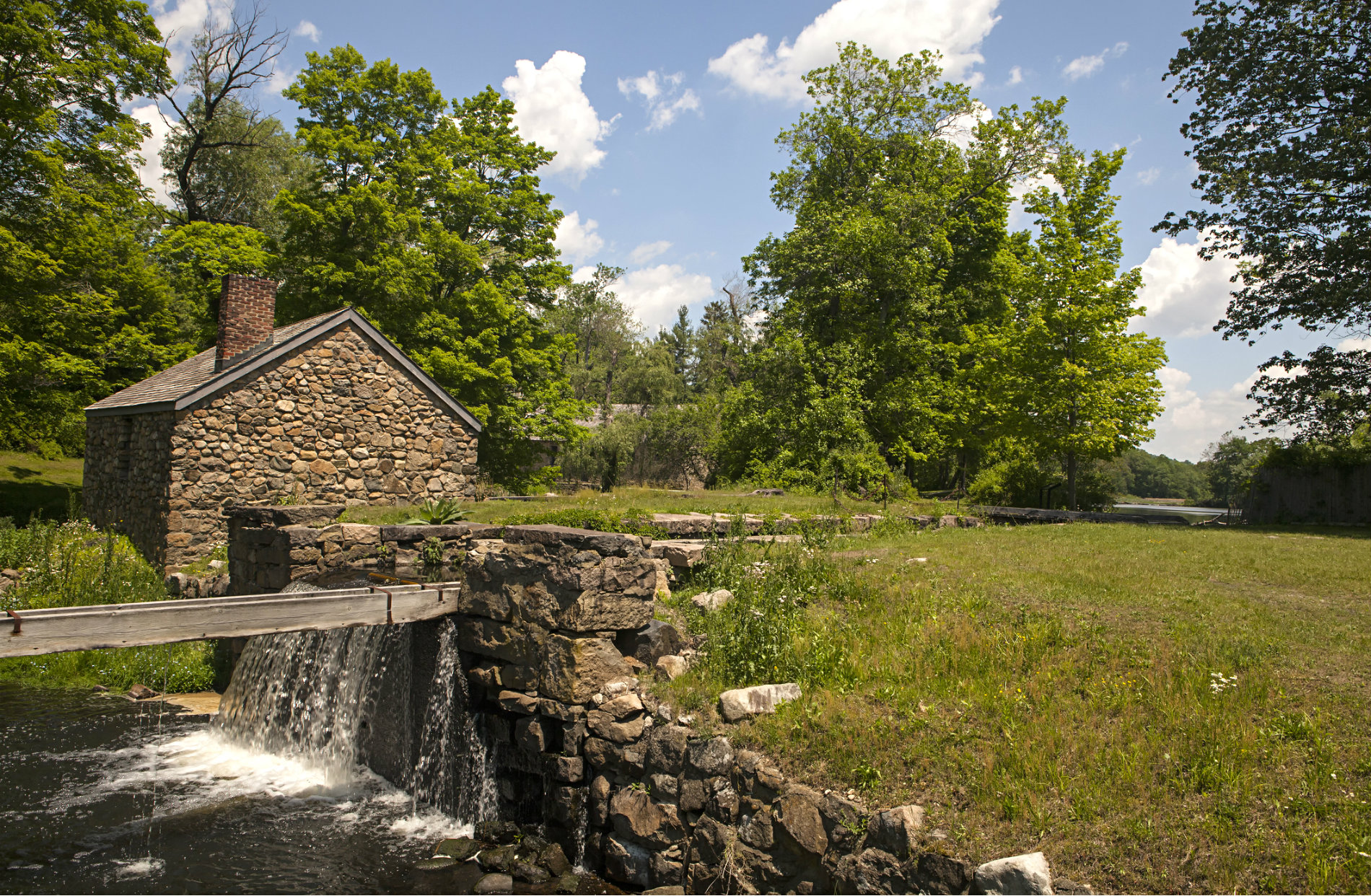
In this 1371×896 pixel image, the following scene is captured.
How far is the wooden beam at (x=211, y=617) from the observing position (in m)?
5.45

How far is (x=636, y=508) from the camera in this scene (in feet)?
33.8

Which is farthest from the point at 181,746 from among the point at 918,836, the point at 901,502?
the point at 901,502

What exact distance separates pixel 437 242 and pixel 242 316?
25.7ft

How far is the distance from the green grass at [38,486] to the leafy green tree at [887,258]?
1796 cm

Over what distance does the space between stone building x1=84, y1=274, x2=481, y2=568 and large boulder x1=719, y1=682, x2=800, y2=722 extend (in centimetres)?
1077

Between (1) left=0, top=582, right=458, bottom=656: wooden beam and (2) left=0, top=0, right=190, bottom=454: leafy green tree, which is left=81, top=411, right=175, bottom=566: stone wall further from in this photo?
(1) left=0, top=582, right=458, bottom=656: wooden beam

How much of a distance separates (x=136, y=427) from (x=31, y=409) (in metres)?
7.83

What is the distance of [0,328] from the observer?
17.6 meters

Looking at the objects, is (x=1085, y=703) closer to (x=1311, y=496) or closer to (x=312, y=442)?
(x=312, y=442)

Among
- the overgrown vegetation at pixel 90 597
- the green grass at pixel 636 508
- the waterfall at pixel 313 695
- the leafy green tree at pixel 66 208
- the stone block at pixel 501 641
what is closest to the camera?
the stone block at pixel 501 641

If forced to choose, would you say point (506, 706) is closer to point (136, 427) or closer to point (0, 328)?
point (136, 427)

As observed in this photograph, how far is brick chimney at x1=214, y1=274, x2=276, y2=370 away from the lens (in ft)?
47.7

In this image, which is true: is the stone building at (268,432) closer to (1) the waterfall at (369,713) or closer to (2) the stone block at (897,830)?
(1) the waterfall at (369,713)

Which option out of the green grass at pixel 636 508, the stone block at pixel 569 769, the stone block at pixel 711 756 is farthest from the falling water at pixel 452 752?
the stone block at pixel 711 756
